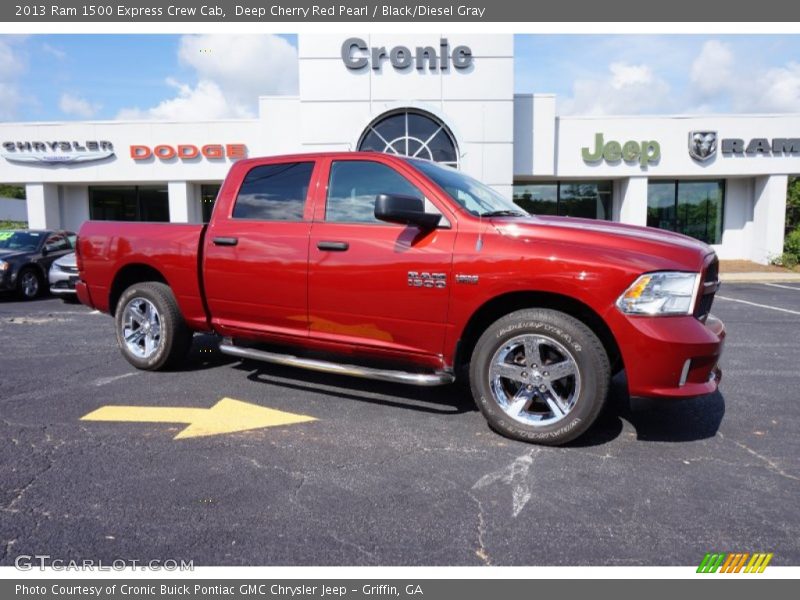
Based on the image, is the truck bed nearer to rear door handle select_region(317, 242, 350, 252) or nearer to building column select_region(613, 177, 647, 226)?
rear door handle select_region(317, 242, 350, 252)

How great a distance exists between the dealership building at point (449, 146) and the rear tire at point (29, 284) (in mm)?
9647

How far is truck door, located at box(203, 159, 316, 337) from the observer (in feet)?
14.2

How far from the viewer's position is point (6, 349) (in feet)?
21.0

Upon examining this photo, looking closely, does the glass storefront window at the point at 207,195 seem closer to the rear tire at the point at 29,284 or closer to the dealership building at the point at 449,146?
the dealership building at the point at 449,146

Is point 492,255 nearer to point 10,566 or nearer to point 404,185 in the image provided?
point 404,185

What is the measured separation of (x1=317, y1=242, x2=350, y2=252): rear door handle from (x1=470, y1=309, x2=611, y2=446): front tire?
4.08 ft

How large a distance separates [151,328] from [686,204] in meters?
22.2

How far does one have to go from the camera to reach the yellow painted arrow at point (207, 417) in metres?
3.87

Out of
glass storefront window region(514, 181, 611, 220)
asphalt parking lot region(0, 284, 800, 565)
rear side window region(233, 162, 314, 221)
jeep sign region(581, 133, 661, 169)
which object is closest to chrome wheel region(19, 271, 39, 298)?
asphalt parking lot region(0, 284, 800, 565)

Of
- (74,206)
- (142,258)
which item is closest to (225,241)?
(142,258)

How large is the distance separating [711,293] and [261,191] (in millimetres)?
3580

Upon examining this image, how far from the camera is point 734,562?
234 centimetres

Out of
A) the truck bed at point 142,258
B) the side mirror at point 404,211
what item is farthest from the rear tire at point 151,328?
the side mirror at point 404,211

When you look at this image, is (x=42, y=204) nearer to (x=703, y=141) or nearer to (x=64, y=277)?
(x=64, y=277)
